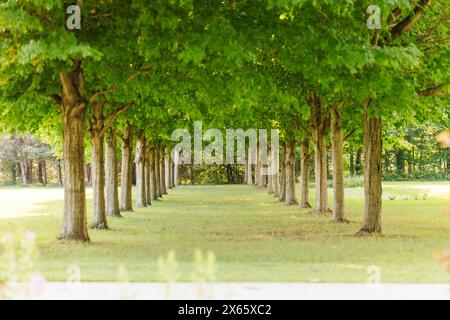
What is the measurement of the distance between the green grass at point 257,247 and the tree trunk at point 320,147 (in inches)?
47.7

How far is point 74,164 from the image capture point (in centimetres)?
2147

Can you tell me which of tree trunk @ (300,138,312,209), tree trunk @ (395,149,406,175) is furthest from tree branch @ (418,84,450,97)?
tree trunk @ (395,149,406,175)

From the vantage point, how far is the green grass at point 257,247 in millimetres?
14312

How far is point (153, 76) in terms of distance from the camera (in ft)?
70.1

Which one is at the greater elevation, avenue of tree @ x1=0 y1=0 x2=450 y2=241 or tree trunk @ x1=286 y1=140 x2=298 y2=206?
avenue of tree @ x1=0 y1=0 x2=450 y2=241

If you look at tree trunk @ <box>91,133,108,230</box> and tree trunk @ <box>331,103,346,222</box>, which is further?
tree trunk @ <box>331,103,346,222</box>

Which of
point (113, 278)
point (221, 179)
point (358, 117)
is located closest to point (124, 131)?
point (358, 117)

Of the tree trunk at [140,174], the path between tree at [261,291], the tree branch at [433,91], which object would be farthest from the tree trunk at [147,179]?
the path between tree at [261,291]

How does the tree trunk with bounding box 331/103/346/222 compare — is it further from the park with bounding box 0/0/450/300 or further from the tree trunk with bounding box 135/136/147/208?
the tree trunk with bounding box 135/136/147/208

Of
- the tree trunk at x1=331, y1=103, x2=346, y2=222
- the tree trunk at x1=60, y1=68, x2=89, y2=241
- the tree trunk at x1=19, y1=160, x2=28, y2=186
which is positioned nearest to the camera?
the tree trunk at x1=60, y1=68, x2=89, y2=241

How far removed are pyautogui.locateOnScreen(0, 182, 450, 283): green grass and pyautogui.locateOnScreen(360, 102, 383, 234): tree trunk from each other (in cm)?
48

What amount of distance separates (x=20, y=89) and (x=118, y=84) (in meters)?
2.57

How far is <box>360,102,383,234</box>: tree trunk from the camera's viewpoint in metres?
23.9
